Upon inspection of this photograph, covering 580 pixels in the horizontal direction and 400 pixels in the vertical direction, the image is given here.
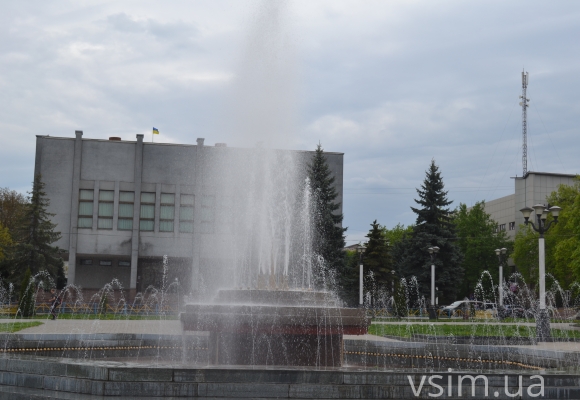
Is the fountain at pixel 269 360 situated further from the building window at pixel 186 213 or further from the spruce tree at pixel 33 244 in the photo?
the building window at pixel 186 213

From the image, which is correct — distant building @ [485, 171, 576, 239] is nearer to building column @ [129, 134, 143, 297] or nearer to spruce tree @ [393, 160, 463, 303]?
spruce tree @ [393, 160, 463, 303]

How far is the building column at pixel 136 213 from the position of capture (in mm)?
45469

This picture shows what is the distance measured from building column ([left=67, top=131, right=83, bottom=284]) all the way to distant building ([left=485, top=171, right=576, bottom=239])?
4094 centimetres

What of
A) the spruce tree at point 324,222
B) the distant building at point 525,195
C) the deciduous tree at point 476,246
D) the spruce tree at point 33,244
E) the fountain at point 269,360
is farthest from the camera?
the distant building at point 525,195

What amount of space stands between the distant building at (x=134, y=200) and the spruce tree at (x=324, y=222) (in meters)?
4.48

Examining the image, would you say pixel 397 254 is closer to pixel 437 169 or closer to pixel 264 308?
pixel 437 169

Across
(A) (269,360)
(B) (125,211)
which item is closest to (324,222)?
(B) (125,211)

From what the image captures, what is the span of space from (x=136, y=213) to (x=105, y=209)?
2034 millimetres

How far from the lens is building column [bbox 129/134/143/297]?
4547 cm

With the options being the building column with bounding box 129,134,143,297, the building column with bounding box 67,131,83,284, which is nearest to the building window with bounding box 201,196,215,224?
the building column with bounding box 129,134,143,297

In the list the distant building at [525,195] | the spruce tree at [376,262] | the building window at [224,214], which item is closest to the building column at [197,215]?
the building window at [224,214]

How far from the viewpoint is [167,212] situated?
46531 millimetres

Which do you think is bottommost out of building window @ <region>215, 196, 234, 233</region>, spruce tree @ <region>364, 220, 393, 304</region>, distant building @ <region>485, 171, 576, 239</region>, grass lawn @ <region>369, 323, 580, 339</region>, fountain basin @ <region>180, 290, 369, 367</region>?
grass lawn @ <region>369, 323, 580, 339</region>

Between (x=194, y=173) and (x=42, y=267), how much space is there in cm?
1198
